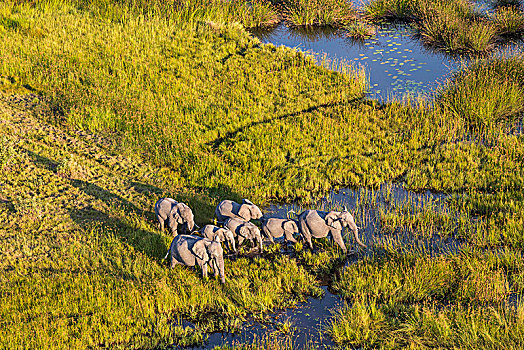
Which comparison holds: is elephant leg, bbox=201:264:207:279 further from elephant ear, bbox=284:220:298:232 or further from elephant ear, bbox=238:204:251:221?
elephant ear, bbox=284:220:298:232

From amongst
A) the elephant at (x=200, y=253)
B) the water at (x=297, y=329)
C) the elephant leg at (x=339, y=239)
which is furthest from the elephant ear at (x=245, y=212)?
the water at (x=297, y=329)

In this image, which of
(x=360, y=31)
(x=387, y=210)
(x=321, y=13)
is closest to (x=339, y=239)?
(x=387, y=210)

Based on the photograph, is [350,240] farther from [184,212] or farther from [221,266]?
[184,212]

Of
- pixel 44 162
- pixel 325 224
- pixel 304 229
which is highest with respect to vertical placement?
pixel 325 224

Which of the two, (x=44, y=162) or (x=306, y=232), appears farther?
(x=44, y=162)

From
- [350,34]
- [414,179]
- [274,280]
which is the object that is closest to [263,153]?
[414,179]

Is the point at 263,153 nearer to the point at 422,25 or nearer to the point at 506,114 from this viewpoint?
the point at 506,114
